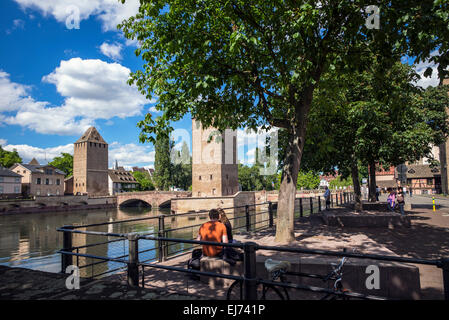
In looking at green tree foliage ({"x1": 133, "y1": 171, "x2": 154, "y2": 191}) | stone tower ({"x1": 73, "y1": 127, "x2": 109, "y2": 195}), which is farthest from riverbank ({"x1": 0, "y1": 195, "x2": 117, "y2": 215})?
green tree foliage ({"x1": 133, "y1": 171, "x2": 154, "y2": 191})

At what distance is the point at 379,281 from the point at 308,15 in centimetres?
503

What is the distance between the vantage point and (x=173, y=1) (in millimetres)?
7074

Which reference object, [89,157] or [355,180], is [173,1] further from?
[89,157]

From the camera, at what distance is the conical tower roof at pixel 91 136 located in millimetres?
78713

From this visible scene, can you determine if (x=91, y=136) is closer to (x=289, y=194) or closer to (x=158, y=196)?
(x=158, y=196)

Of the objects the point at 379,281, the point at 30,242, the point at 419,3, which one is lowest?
the point at 30,242

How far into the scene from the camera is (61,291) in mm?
3219

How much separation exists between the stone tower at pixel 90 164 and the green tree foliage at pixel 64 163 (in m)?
8.74

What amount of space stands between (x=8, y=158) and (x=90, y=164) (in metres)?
17.3

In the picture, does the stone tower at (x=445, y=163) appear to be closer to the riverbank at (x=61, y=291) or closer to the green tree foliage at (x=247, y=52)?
the green tree foliage at (x=247, y=52)

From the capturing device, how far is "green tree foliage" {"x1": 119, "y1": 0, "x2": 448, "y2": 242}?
6.41 m

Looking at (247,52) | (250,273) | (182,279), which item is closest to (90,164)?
(247,52)

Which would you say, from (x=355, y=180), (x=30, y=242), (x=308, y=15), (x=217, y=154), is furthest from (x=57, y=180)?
(x=308, y=15)
